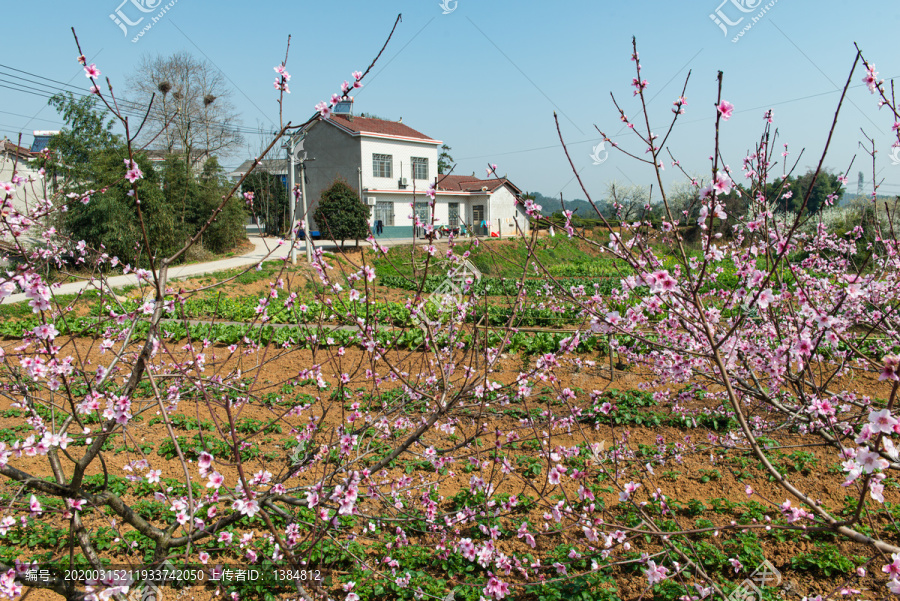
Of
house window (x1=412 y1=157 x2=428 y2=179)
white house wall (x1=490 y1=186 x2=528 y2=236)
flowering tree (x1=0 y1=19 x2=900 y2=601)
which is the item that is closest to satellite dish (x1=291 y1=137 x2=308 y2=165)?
flowering tree (x1=0 y1=19 x2=900 y2=601)

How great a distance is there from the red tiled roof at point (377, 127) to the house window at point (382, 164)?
133 cm

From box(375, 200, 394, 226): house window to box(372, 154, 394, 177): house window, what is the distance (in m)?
1.62

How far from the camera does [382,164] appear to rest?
32.6 meters

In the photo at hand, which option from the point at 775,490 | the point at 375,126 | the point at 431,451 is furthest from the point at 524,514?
the point at 375,126

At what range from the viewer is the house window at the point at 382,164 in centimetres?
3206

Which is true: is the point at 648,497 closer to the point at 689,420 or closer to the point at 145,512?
the point at 689,420

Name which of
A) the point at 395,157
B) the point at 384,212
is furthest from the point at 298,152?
the point at 395,157

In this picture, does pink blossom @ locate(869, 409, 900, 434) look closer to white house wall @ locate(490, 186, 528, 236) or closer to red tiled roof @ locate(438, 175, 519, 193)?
red tiled roof @ locate(438, 175, 519, 193)

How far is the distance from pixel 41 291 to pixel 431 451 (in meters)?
2.19

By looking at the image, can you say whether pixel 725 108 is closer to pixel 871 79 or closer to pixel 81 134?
pixel 871 79

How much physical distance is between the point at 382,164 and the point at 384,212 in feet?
9.12

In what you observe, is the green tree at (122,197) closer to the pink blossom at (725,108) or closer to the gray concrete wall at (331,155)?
the gray concrete wall at (331,155)

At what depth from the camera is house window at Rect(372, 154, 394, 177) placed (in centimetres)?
3206

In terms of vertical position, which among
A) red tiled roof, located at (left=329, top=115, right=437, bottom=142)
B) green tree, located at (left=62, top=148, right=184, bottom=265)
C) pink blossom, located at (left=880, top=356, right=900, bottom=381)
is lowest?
pink blossom, located at (left=880, top=356, right=900, bottom=381)
